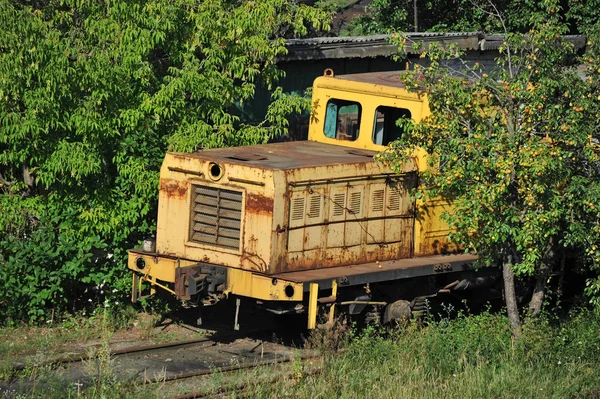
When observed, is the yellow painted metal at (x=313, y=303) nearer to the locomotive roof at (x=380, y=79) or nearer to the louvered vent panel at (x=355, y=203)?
the louvered vent panel at (x=355, y=203)

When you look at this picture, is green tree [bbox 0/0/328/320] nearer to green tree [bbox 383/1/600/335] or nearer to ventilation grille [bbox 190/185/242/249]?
ventilation grille [bbox 190/185/242/249]

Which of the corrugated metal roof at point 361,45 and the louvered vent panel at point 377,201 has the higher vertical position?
the corrugated metal roof at point 361,45

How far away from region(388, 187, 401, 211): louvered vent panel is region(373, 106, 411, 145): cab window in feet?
3.16

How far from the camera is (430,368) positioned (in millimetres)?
11117

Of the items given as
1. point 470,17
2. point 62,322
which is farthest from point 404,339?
point 470,17

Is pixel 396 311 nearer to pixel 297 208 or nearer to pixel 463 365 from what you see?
pixel 463 365

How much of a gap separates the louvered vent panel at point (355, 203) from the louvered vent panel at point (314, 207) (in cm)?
50

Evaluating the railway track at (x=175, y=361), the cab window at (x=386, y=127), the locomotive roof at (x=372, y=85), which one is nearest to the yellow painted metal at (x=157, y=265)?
the railway track at (x=175, y=361)

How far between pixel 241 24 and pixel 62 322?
185 inches

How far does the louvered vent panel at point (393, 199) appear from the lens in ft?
42.4

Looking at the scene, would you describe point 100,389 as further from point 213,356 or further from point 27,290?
point 27,290

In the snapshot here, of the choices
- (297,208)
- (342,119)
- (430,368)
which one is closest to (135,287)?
(297,208)

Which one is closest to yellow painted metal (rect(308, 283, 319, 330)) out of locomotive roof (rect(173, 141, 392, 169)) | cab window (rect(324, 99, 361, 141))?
locomotive roof (rect(173, 141, 392, 169))

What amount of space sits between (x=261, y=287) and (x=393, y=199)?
2220 mm
